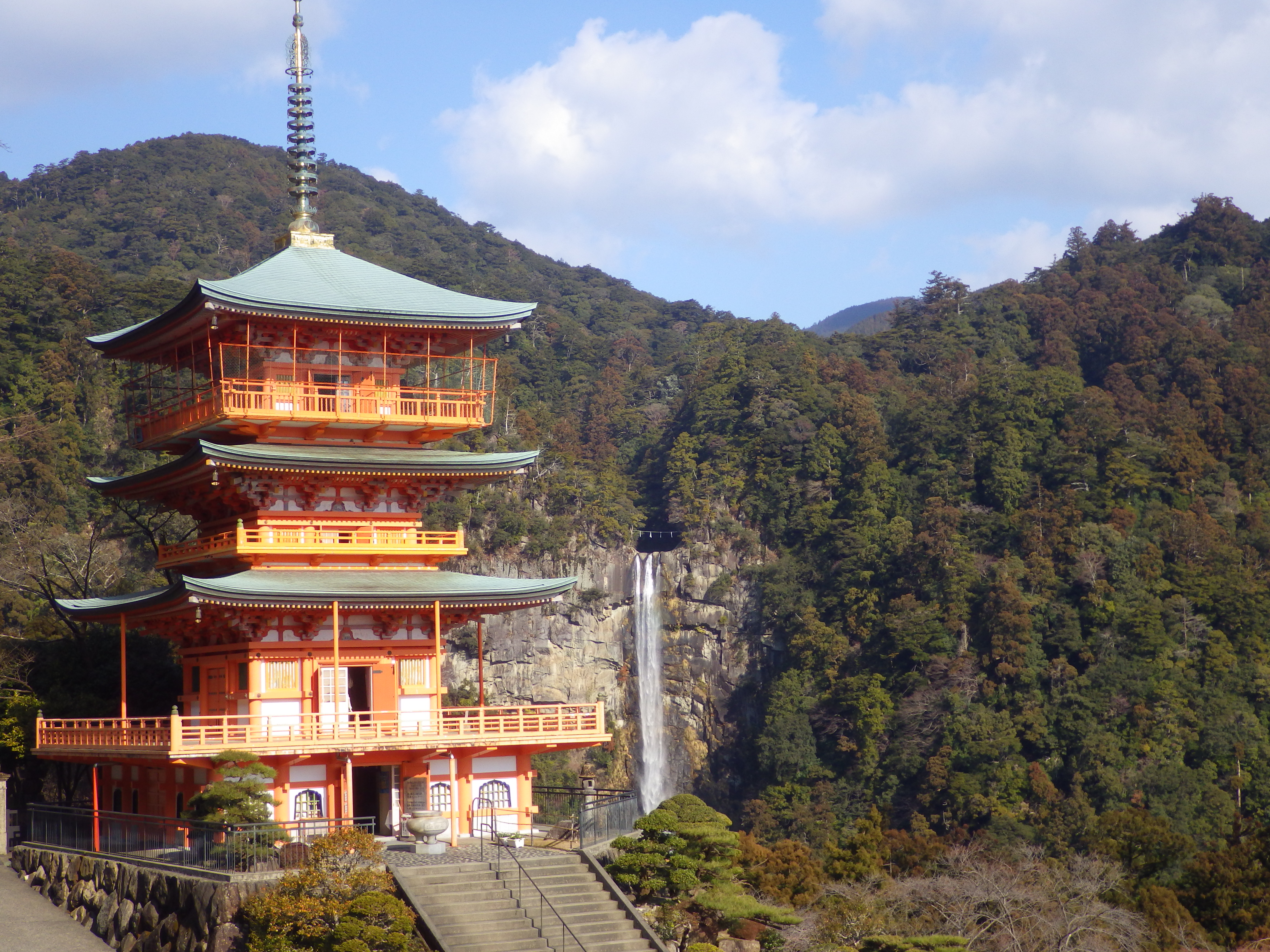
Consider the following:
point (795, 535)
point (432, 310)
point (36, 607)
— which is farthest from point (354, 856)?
point (795, 535)

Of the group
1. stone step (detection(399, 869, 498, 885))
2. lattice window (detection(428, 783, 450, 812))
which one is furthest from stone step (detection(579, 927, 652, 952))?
lattice window (detection(428, 783, 450, 812))

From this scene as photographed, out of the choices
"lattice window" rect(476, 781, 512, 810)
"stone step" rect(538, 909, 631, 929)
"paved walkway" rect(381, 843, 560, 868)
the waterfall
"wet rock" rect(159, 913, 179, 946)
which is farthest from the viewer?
the waterfall

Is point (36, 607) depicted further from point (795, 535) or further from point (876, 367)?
point (876, 367)

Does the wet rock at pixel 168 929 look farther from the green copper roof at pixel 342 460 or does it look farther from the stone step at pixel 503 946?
the green copper roof at pixel 342 460

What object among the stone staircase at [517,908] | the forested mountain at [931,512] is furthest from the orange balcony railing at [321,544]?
the forested mountain at [931,512]

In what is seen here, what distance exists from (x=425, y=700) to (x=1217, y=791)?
111ft

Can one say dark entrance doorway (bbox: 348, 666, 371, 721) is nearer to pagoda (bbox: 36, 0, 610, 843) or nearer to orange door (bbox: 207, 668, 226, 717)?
pagoda (bbox: 36, 0, 610, 843)

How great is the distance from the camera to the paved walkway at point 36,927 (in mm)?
24562

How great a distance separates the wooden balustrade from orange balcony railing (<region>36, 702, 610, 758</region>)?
5454mm

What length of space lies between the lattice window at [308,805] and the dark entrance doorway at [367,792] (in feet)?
4.71

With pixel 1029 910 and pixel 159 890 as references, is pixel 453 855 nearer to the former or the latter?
pixel 159 890

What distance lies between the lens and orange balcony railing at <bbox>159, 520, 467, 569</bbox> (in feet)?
92.2

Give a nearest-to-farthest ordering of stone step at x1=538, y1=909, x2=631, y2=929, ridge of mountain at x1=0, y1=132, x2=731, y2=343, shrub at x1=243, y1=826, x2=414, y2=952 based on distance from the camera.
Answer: shrub at x1=243, y1=826, x2=414, y2=952 < stone step at x1=538, y1=909, x2=631, y2=929 < ridge of mountain at x1=0, y1=132, x2=731, y2=343

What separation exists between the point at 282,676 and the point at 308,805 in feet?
8.36
